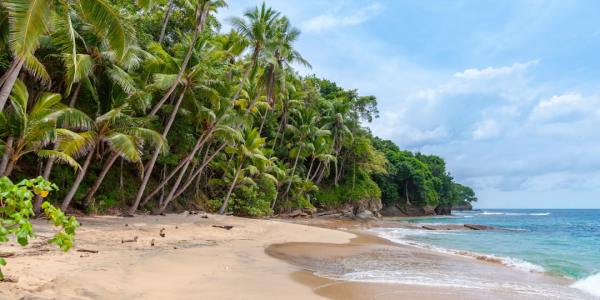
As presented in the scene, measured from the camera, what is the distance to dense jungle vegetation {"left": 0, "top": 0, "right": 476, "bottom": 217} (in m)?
9.65

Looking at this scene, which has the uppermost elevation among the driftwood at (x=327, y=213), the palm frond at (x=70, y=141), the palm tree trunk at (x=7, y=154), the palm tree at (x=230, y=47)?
the palm tree at (x=230, y=47)

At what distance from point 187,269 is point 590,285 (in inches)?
350

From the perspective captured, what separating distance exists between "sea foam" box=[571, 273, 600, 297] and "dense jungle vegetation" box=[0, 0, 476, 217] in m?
11.1

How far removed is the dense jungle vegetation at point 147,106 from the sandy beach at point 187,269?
308 centimetres

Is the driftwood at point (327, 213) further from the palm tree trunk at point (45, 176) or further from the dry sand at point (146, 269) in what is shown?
the palm tree trunk at point (45, 176)

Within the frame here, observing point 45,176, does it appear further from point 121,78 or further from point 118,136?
point 121,78

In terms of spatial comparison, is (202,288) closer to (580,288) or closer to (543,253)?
(580,288)

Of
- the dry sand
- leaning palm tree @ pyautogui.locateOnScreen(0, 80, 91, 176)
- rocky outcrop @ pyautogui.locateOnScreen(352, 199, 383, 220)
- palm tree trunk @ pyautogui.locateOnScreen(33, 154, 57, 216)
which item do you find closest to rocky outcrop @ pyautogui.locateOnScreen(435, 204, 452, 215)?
rocky outcrop @ pyautogui.locateOnScreen(352, 199, 383, 220)

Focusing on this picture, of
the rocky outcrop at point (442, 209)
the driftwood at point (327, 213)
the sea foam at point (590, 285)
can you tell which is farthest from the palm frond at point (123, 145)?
the rocky outcrop at point (442, 209)

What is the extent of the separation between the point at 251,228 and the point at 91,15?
10.2m

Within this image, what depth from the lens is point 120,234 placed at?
395 inches

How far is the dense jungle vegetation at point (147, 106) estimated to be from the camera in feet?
31.7

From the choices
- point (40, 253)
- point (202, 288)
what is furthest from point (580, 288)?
point (40, 253)

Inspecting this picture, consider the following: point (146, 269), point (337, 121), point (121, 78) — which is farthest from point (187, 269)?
point (337, 121)
